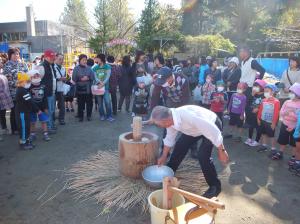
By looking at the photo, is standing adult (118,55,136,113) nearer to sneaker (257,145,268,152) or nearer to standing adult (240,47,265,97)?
standing adult (240,47,265,97)

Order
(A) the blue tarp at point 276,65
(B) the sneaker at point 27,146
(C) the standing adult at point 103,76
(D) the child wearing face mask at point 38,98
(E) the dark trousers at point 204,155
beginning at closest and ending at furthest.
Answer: (E) the dark trousers at point 204,155, (B) the sneaker at point 27,146, (D) the child wearing face mask at point 38,98, (C) the standing adult at point 103,76, (A) the blue tarp at point 276,65

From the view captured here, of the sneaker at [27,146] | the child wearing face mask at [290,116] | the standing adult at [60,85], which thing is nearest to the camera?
the child wearing face mask at [290,116]

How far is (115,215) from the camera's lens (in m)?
3.47

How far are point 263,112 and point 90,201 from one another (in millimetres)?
3618

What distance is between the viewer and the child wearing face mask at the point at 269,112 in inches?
207

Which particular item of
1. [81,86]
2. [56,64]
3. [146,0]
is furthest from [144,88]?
[146,0]

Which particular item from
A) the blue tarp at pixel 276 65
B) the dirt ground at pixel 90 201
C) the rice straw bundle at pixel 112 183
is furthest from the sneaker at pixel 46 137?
the blue tarp at pixel 276 65

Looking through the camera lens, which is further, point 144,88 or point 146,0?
point 146,0

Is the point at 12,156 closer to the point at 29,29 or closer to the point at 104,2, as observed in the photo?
the point at 104,2

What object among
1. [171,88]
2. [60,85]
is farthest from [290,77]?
[60,85]

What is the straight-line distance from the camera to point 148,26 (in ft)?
83.5

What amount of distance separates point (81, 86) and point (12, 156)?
2.64m

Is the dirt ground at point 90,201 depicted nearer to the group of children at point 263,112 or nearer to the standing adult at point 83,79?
the group of children at point 263,112

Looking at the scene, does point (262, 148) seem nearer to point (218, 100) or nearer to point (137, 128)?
point (218, 100)
